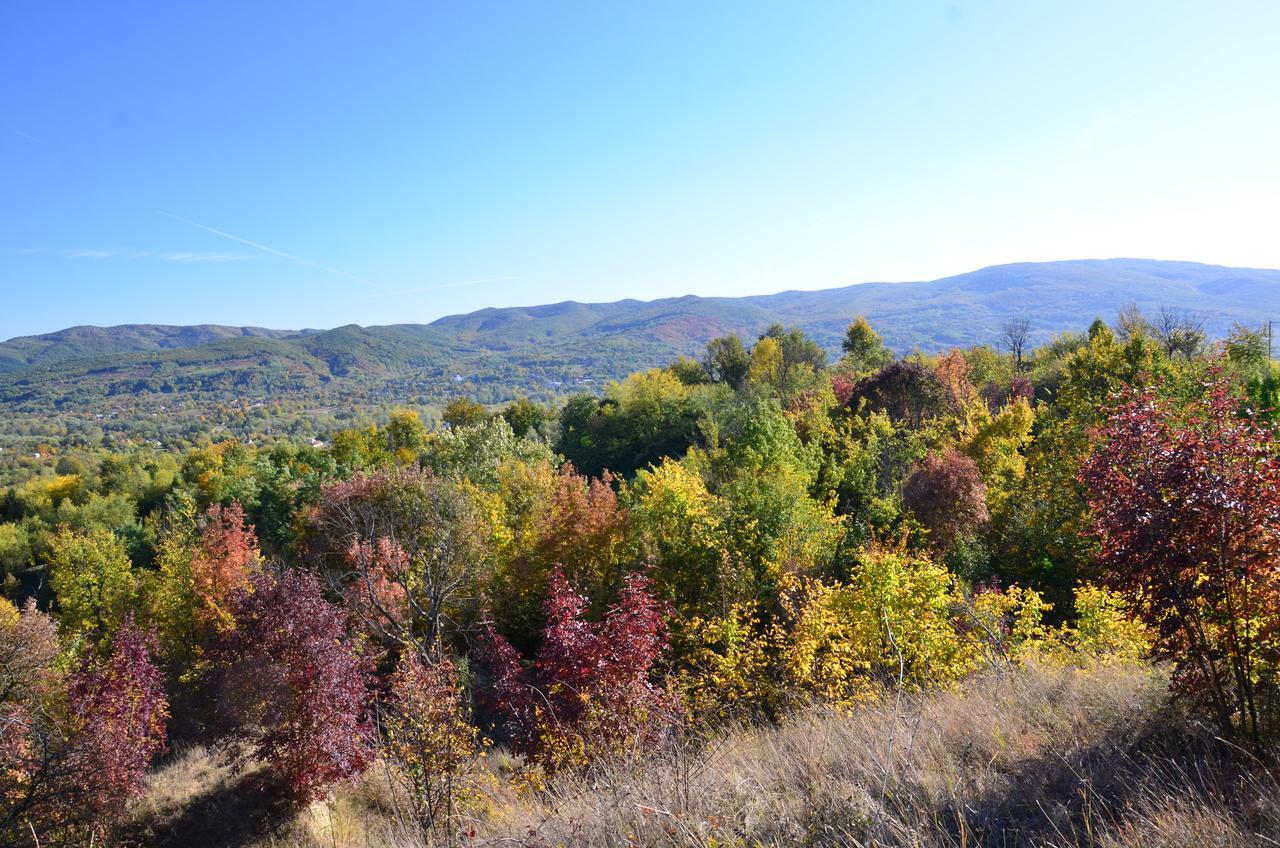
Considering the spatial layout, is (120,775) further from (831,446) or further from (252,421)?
(252,421)

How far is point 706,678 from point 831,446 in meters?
19.1

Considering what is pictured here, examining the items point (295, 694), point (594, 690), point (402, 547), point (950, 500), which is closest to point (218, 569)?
point (402, 547)

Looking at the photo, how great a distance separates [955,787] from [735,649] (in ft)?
31.3

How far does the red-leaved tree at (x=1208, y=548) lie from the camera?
539 centimetres

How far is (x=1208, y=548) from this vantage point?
5480 mm

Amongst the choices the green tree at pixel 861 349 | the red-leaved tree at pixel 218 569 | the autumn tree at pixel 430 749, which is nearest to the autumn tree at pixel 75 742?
the autumn tree at pixel 430 749

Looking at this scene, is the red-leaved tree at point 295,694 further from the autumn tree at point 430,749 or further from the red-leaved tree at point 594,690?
the red-leaved tree at point 594,690

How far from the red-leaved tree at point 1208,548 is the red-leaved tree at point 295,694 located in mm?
12843

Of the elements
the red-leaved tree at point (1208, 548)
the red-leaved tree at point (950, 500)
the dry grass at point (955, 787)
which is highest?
the red-leaved tree at point (1208, 548)

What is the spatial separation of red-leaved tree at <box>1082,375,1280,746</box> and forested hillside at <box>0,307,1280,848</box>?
0.03m

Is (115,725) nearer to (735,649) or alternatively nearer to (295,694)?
(295,694)

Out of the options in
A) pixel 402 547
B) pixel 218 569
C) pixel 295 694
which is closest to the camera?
pixel 295 694

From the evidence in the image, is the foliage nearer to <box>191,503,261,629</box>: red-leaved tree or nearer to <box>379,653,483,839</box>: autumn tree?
<box>191,503,261,629</box>: red-leaved tree

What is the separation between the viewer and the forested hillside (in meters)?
5.54
